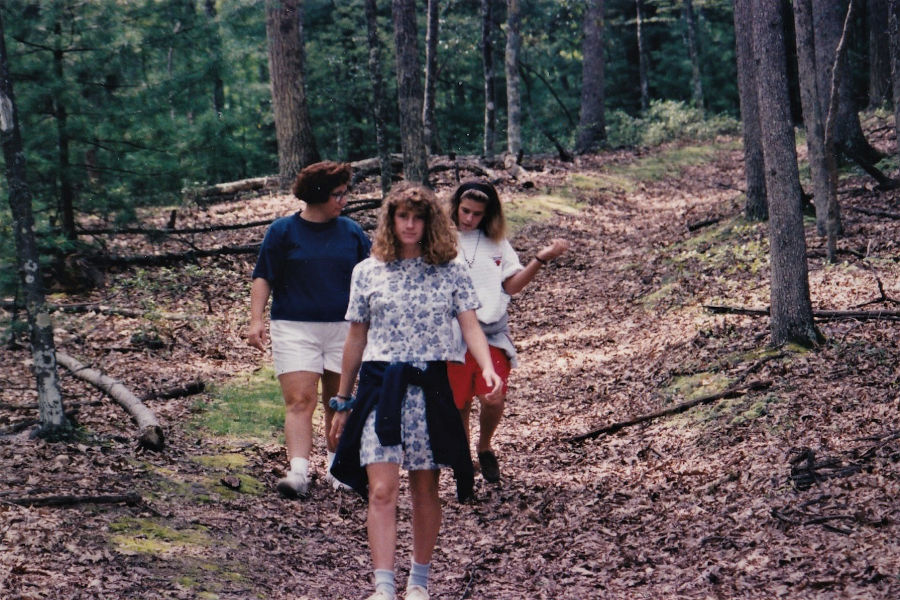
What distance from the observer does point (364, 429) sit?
15.3ft

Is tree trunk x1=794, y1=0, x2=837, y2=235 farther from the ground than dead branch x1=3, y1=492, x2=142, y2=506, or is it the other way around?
tree trunk x1=794, y1=0, x2=837, y2=235

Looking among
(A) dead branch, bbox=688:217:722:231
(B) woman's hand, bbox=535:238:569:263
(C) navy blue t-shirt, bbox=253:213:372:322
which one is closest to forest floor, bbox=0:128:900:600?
(C) navy blue t-shirt, bbox=253:213:372:322

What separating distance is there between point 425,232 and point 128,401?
426 centimetres

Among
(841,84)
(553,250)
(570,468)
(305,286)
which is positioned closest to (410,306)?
(553,250)

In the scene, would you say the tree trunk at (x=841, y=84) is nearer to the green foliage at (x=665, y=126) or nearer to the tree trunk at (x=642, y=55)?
the green foliage at (x=665, y=126)

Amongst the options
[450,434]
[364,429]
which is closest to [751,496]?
[450,434]

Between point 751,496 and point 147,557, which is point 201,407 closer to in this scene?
point 147,557

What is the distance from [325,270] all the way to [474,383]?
140 centimetres

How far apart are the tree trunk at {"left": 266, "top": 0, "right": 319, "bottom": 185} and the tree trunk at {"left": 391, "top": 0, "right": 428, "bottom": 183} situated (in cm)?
418

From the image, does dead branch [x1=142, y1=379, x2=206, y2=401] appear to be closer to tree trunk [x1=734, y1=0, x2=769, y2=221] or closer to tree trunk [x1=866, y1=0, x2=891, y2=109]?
tree trunk [x1=734, y1=0, x2=769, y2=221]

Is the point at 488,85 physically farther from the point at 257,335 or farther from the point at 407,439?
the point at 407,439

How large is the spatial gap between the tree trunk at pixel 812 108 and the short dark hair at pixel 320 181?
6.02 meters

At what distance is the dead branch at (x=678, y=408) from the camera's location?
303 inches

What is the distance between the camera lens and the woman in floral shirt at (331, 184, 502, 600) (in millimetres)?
4602
